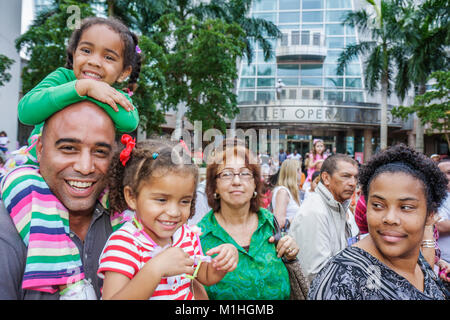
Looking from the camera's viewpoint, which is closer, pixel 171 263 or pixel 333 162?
pixel 171 263

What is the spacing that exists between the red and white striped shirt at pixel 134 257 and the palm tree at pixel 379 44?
19.6 meters

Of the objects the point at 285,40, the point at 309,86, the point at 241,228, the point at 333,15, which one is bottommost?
the point at 241,228

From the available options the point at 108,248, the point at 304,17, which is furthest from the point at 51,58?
the point at 304,17

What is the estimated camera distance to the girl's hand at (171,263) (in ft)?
5.11

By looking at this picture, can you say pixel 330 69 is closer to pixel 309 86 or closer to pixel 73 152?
pixel 309 86

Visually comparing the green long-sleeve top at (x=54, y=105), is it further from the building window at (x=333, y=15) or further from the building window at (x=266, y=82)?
the building window at (x=333, y=15)

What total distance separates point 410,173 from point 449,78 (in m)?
14.4

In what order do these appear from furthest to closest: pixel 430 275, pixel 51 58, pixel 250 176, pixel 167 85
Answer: pixel 167 85 < pixel 51 58 < pixel 250 176 < pixel 430 275

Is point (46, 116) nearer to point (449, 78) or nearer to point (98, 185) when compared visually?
point (98, 185)

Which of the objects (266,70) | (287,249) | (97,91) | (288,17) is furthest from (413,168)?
(288,17)

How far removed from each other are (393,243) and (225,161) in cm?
139

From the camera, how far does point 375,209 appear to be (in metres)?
1.96

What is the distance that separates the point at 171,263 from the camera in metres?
1.58

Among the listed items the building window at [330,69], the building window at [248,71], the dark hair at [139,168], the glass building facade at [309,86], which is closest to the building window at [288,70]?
the glass building facade at [309,86]
